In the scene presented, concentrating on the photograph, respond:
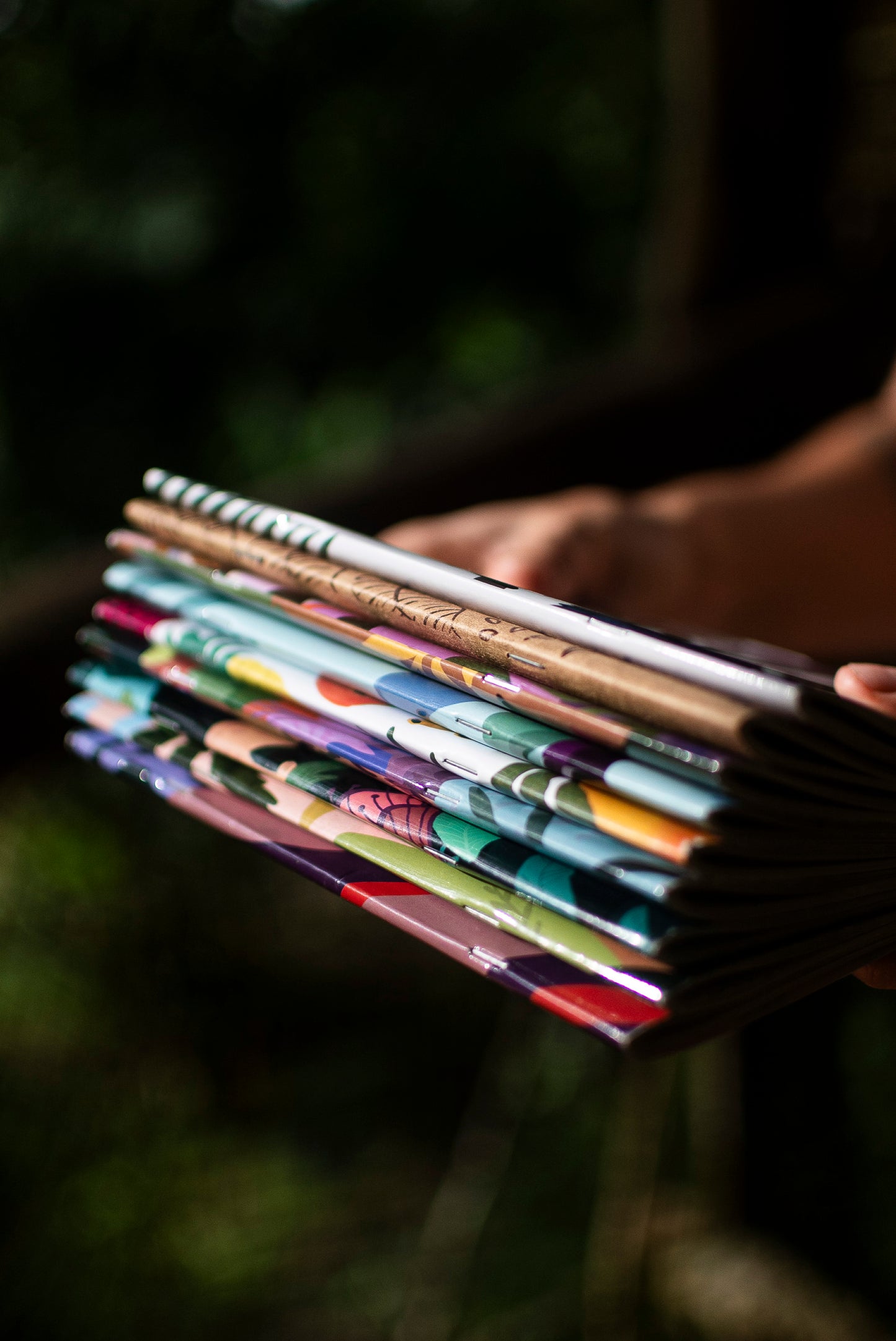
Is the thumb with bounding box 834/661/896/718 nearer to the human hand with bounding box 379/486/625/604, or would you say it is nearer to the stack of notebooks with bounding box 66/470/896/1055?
the stack of notebooks with bounding box 66/470/896/1055

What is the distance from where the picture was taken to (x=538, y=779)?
0.32 metres

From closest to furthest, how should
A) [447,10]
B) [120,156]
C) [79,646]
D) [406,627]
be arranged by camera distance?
[406,627]
[79,646]
[120,156]
[447,10]

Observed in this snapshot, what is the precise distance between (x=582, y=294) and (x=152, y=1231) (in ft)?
5.67

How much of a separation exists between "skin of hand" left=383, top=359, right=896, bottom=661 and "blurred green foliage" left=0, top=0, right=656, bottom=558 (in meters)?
0.91

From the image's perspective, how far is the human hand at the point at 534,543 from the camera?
57 centimetres

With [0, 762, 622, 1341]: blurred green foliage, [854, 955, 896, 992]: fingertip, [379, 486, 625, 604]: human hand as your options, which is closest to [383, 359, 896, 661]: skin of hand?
[379, 486, 625, 604]: human hand

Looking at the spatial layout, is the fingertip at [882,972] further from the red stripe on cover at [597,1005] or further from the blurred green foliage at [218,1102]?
the blurred green foliage at [218,1102]

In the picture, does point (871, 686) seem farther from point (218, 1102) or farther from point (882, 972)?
point (218, 1102)

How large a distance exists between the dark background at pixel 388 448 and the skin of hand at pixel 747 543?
260 millimetres

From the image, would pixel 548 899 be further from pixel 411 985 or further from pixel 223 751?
pixel 411 985

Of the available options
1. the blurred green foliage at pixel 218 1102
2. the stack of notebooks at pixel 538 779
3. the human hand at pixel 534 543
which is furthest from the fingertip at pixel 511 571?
the blurred green foliage at pixel 218 1102

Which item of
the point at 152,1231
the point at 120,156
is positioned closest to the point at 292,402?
the point at 120,156

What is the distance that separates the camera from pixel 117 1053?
1295mm

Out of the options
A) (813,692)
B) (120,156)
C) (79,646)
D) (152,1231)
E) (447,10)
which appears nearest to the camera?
(813,692)
